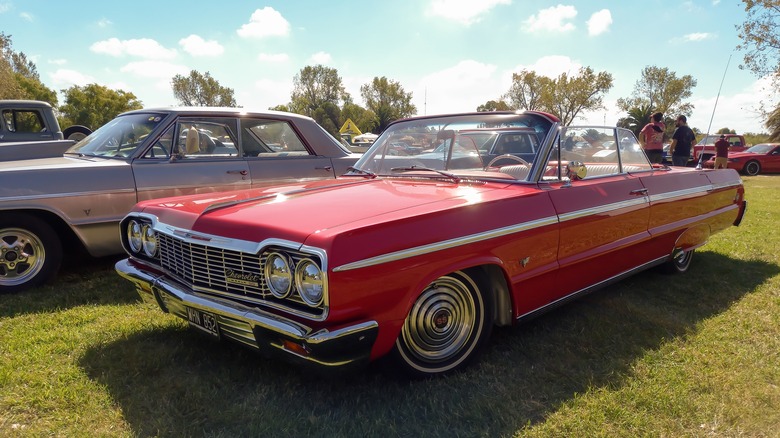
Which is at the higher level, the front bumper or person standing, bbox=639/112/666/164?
person standing, bbox=639/112/666/164

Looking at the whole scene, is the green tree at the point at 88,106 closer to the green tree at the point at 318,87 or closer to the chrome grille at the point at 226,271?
the green tree at the point at 318,87

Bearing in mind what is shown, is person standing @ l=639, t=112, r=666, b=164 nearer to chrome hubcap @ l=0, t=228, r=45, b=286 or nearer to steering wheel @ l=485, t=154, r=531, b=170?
steering wheel @ l=485, t=154, r=531, b=170

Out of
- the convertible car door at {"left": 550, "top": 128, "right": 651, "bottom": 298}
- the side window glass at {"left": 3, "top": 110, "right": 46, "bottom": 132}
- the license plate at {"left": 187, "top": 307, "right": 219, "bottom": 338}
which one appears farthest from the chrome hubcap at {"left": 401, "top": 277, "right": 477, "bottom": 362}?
the side window glass at {"left": 3, "top": 110, "right": 46, "bottom": 132}

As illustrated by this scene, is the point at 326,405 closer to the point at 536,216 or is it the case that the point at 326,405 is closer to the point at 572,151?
the point at 536,216

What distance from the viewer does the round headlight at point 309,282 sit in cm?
202

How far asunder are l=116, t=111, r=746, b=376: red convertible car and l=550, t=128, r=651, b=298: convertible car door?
13mm

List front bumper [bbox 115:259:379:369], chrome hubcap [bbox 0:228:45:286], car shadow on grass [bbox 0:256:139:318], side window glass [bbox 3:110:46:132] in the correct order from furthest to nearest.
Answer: side window glass [bbox 3:110:46:132], chrome hubcap [bbox 0:228:45:286], car shadow on grass [bbox 0:256:139:318], front bumper [bbox 115:259:379:369]

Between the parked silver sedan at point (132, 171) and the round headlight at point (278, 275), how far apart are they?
8.60ft

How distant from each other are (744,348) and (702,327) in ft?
1.07

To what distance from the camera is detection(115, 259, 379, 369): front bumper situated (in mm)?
1986

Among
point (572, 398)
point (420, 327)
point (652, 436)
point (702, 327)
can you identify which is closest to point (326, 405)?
point (420, 327)

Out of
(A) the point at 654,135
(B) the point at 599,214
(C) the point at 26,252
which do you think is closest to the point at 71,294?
(C) the point at 26,252

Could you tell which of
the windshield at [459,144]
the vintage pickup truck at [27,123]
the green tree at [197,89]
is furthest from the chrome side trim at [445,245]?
the green tree at [197,89]

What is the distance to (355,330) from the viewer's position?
202 cm
